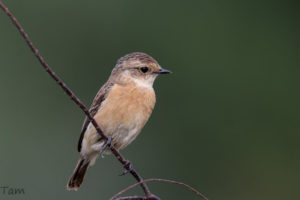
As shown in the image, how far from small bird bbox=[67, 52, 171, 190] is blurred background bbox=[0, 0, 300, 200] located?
0.97 meters

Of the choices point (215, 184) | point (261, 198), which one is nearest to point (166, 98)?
point (215, 184)

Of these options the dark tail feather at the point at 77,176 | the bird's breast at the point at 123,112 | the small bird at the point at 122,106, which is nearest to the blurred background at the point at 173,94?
the dark tail feather at the point at 77,176

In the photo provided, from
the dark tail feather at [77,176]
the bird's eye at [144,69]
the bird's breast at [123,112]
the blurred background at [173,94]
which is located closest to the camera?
the bird's breast at [123,112]

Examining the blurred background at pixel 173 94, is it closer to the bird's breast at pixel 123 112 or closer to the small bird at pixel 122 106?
the small bird at pixel 122 106

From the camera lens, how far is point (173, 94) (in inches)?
334

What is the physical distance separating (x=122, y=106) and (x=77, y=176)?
1.37 metres

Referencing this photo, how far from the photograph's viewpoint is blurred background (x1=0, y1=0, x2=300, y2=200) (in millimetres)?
7172

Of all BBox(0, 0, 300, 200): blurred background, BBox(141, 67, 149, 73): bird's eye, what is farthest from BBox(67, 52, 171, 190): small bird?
BBox(0, 0, 300, 200): blurred background

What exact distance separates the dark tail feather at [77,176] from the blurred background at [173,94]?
28 centimetres

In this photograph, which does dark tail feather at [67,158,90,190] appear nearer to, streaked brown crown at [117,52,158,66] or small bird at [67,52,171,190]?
small bird at [67,52,171,190]

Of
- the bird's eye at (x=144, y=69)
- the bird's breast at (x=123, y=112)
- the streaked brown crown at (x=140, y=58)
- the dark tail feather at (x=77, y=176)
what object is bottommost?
the dark tail feather at (x=77, y=176)

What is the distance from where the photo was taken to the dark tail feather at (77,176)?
646 cm

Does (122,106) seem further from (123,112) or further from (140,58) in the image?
(140,58)

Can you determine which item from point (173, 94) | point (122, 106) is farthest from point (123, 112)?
point (173, 94)
